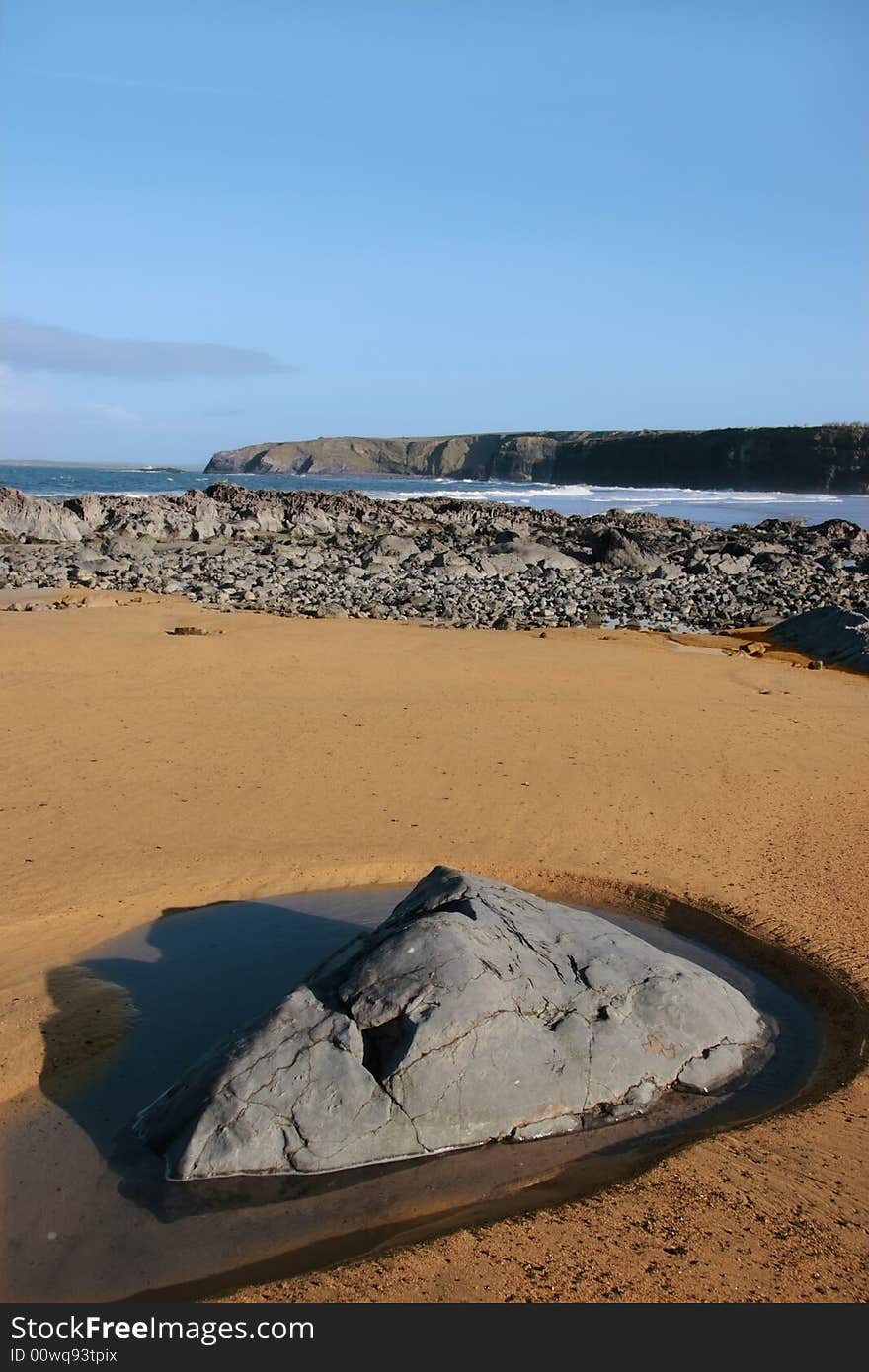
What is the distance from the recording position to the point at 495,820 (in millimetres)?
7383

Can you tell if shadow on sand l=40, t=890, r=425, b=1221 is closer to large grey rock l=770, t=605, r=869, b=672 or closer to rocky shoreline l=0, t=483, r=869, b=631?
large grey rock l=770, t=605, r=869, b=672

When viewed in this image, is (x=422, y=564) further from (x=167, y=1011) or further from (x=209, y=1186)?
(x=209, y=1186)

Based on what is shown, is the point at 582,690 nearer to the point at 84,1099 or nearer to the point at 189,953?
the point at 189,953

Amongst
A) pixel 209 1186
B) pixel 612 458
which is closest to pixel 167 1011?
pixel 209 1186

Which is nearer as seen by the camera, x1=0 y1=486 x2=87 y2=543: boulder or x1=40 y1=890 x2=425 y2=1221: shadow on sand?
x1=40 y1=890 x2=425 y2=1221: shadow on sand

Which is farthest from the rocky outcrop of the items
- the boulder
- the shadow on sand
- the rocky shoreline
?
the shadow on sand

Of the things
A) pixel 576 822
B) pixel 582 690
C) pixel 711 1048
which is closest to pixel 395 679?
pixel 582 690

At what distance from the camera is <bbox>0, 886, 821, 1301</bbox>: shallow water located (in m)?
3.34

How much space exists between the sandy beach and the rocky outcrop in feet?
232

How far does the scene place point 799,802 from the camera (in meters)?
7.95

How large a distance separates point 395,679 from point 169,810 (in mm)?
4513

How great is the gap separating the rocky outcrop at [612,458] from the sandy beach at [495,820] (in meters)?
70.6

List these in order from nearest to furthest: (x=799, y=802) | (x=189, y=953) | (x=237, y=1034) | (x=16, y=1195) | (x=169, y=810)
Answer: (x=16, y=1195), (x=237, y=1034), (x=189, y=953), (x=169, y=810), (x=799, y=802)

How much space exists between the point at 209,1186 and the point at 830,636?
13250 mm
